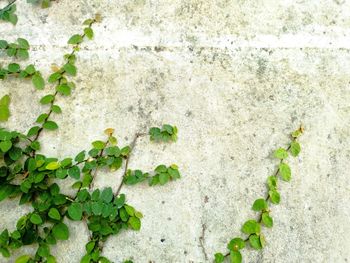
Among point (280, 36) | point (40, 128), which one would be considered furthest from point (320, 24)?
point (40, 128)

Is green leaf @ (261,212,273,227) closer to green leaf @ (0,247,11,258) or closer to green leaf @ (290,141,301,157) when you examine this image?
green leaf @ (290,141,301,157)

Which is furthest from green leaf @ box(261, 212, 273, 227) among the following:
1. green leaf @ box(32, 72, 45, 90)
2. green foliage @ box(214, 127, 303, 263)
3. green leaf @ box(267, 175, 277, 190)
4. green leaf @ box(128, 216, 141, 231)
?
green leaf @ box(32, 72, 45, 90)

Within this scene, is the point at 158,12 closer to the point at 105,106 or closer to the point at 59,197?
the point at 105,106

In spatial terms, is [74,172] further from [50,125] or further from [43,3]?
[43,3]

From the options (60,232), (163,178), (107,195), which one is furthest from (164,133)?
(60,232)

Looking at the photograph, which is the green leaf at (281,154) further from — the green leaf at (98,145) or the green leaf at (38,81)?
the green leaf at (38,81)

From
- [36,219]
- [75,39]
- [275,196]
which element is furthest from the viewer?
[75,39]

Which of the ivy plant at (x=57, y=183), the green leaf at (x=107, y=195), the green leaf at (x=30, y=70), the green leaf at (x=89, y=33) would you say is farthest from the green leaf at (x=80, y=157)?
the green leaf at (x=89, y=33)
